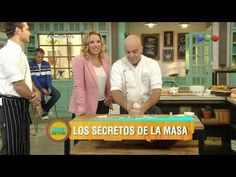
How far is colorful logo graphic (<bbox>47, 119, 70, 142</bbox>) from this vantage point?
5.62 ft

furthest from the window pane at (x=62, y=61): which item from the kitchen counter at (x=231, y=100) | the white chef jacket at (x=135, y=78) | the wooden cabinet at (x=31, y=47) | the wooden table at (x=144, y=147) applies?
the wooden table at (x=144, y=147)

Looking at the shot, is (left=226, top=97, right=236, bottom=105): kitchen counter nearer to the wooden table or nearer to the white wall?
the wooden table

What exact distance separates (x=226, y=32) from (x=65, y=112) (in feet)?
10.4

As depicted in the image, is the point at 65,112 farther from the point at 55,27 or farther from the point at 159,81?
the point at 159,81

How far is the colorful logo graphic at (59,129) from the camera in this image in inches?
67.5

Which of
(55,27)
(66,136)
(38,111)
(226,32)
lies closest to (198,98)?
(38,111)

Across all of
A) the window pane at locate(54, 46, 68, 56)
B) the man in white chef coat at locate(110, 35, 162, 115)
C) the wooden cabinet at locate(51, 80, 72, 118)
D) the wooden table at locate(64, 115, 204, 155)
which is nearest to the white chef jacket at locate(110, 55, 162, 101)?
the man in white chef coat at locate(110, 35, 162, 115)

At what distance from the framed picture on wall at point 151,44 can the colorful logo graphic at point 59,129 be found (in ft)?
20.3

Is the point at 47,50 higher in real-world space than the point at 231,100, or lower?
higher

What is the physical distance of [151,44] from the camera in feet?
25.6

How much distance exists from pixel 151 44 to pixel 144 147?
6045mm

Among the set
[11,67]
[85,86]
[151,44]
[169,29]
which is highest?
[169,29]

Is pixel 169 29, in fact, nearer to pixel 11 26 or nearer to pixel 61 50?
pixel 61 50

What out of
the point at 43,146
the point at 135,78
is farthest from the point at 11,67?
the point at 43,146
